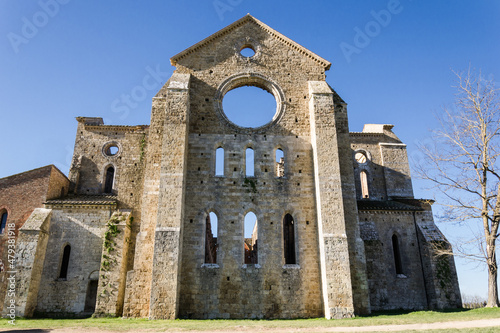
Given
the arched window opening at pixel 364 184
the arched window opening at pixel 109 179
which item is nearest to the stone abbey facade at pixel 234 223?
the arched window opening at pixel 364 184

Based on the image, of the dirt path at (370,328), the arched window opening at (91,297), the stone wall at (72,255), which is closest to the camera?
the dirt path at (370,328)

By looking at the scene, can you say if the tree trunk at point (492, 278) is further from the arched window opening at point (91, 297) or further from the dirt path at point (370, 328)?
the arched window opening at point (91, 297)

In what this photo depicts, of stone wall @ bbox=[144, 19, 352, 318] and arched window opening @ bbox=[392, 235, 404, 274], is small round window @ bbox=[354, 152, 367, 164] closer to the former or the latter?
arched window opening @ bbox=[392, 235, 404, 274]

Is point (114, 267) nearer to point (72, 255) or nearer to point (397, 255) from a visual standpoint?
point (72, 255)

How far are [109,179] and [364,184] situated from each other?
16832 mm

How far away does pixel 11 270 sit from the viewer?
15.9 meters

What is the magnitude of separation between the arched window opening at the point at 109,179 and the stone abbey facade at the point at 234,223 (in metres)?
4.47

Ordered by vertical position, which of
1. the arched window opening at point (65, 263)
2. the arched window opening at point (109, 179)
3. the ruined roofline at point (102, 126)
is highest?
the ruined roofline at point (102, 126)

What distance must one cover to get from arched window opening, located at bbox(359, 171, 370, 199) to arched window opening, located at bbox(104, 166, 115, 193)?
642 inches

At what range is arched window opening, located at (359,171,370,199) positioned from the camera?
77.6 feet

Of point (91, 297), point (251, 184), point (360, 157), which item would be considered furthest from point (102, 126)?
point (360, 157)

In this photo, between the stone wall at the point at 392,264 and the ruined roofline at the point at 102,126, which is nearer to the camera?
the stone wall at the point at 392,264

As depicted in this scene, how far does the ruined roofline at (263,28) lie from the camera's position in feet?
57.9

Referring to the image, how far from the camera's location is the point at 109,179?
77.0 ft
